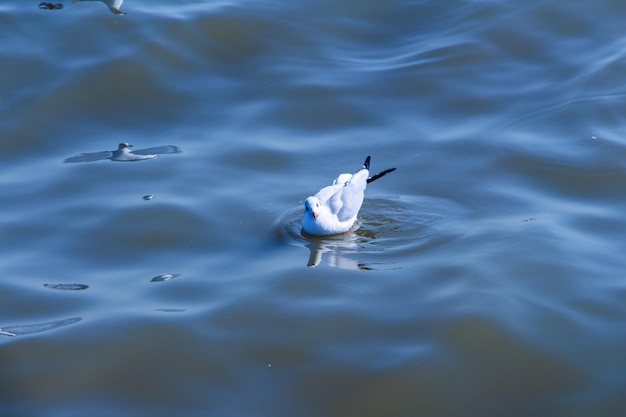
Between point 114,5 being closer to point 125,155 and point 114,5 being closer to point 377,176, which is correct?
point 125,155

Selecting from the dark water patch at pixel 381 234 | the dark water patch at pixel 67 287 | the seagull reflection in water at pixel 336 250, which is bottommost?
the dark water patch at pixel 67 287

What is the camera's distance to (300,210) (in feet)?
31.8

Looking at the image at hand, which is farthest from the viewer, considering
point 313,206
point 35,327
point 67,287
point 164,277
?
point 313,206

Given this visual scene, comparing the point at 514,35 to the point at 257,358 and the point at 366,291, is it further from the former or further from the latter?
the point at 257,358

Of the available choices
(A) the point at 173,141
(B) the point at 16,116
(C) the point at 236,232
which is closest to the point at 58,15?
(B) the point at 16,116

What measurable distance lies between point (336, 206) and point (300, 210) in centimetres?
61

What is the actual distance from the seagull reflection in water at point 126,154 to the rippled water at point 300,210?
5 centimetres

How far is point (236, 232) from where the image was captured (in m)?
9.35

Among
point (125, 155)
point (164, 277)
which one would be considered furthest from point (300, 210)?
point (125, 155)

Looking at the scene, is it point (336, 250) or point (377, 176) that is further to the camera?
point (377, 176)

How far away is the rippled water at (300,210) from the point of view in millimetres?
7129

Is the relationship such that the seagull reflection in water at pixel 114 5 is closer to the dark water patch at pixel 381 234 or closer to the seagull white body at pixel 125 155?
the seagull white body at pixel 125 155

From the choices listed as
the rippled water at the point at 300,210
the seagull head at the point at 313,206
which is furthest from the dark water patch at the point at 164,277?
the seagull head at the point at 313,206

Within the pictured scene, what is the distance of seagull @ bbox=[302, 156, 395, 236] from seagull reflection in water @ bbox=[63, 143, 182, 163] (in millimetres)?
2205
